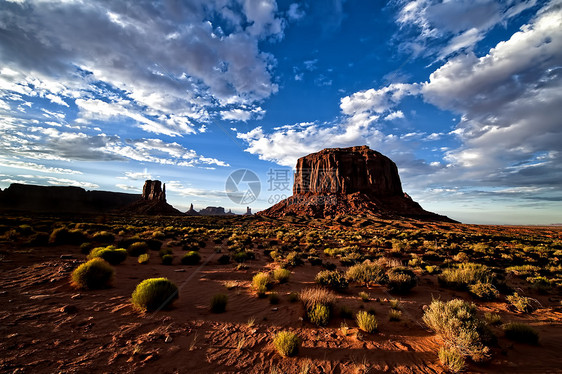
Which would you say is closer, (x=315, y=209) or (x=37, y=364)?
(x=37, y=364)

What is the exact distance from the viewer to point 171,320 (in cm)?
586

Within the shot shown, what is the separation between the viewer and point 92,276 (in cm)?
755

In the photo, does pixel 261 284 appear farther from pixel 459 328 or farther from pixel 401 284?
pixel 459 328

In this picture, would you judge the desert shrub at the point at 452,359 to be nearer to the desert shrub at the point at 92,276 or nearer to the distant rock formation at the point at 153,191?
the desert shrub at the point at 92,276

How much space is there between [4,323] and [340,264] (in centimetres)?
1399

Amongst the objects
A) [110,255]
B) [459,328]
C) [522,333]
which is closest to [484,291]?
[522,333]

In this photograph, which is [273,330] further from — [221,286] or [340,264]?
[340,264]

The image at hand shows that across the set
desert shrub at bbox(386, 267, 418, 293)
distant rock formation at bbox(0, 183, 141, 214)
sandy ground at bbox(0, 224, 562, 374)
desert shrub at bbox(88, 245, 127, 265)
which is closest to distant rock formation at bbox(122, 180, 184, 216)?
distant rock formation at bbox(0, 183, 141, 214)

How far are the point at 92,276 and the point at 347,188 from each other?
3393 inches

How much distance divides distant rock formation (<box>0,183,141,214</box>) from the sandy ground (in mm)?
101939

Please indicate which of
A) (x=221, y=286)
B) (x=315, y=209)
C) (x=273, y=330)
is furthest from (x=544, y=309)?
(x=315, y=209)

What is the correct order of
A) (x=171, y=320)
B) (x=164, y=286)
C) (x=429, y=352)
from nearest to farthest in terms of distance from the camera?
(x=429, y=352), (x=171, y=320), (x=164, y=286)

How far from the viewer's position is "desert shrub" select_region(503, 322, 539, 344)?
4.92 metres

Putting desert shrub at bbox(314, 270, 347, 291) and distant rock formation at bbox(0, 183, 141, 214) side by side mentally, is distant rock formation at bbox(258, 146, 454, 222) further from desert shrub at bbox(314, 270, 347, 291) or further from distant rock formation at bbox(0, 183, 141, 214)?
distant rock formation at bbox(0, 183, 141, 214)
